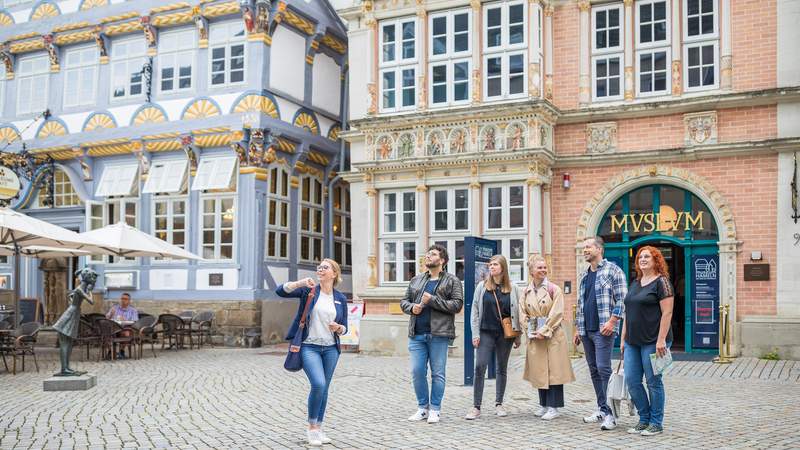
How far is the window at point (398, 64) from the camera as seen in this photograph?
18172mm

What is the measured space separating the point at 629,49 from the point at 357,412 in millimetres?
10168

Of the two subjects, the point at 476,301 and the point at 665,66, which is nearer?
the point at 476,301

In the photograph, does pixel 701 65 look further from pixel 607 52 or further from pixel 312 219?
pixel 312 219

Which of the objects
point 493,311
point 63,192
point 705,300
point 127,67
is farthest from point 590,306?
point 63,192

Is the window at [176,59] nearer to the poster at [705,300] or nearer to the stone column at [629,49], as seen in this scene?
the stone column at [629,49]

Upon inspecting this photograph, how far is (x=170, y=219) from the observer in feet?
70.0

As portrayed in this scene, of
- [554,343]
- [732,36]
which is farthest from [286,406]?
[732,36]

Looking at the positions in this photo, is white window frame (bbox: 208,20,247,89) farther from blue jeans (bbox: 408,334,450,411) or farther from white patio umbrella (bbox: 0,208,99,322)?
blue jeans (bbox: 408,334,450,411)

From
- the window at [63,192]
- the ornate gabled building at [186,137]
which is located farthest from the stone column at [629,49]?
the window at [63,192]

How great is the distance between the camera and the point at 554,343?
28.7 feet

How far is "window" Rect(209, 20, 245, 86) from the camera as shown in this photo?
66.9 ft

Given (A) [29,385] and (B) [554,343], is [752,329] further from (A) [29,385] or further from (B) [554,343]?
(A) [29,385]

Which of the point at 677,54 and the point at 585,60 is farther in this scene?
the point at 585,60

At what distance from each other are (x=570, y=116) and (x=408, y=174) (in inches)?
137
